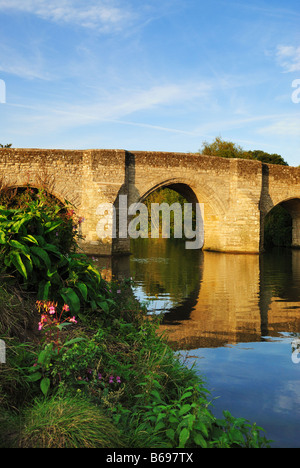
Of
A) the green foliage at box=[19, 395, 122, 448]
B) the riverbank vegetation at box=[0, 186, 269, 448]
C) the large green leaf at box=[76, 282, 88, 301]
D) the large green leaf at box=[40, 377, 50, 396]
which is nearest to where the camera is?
the green foliage at box=[19, 395, 122, 448]

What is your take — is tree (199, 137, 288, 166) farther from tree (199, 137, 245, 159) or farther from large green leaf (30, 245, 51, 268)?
large green leaf (30, 245, 51, 268)

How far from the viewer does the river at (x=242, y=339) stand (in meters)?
3.47

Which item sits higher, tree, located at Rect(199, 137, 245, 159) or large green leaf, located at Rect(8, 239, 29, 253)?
tree, located at Rect(199, 137, 245, 159)

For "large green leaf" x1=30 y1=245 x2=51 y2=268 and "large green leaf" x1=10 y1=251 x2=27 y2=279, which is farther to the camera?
"large green leaf" x1=30 y1=245 x2=51 y2=268

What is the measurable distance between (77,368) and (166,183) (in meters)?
17.6

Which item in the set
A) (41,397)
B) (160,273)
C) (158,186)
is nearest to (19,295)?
(41,397)

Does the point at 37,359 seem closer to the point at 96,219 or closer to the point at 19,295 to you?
the point at 19,295

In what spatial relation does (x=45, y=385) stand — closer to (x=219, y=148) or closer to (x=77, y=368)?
(x=77, y=368)

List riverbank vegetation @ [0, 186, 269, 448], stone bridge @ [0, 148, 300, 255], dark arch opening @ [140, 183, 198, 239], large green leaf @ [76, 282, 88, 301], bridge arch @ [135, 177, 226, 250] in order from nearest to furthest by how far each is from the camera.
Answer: riverbank vegetation @ [0, 186, 269, 448], large green leaf @ [76, 282, 88, 301], stone bridge @ [0, 148, 300, 255], bridge arch @ [135, 177, 226, 250], dark arch opening @ [140, 183, 198, 239]

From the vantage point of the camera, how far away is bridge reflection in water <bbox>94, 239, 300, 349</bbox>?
5824 mm

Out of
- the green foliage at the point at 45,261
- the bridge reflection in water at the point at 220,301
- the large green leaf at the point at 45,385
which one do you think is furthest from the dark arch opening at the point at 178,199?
the large green leaf at the point at 45,385

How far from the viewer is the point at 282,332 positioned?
6.01 meters

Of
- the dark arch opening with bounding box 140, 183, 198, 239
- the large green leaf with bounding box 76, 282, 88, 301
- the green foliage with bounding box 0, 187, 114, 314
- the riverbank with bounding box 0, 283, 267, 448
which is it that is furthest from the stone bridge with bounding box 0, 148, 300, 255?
the riverbank with bounding box 0, 283, 267, 448

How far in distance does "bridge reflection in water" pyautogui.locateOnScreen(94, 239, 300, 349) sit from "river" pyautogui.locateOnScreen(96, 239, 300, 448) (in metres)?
0.01
